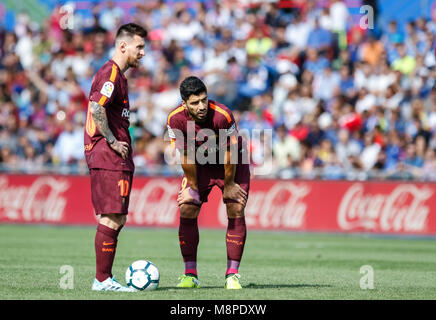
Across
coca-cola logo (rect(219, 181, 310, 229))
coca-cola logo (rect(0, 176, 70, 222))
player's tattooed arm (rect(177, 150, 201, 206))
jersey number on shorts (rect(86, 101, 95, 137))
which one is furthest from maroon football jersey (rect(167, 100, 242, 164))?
coca-cola logo (rect(0, 176, 70, 222))

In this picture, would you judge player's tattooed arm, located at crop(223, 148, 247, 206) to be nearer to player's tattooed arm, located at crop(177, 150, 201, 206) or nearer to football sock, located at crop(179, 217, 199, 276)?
player's tattooed arm, located at crop(177, 150, 201, 206)

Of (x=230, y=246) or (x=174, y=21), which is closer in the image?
(x=230, y=246)

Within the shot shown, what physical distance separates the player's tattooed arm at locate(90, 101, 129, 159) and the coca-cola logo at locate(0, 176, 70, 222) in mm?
13237

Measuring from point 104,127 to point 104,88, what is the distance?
0.40 meters

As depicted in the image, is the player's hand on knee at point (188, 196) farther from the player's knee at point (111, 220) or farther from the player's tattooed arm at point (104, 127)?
the player's tattooed arm at point (104, 127)

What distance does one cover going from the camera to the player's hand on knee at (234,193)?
931 centimetres

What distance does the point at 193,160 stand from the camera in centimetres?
930

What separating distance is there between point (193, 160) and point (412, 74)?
13588 millimetres

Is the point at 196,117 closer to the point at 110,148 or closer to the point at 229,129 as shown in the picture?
the point at 229,129

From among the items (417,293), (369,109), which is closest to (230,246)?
(417,293)

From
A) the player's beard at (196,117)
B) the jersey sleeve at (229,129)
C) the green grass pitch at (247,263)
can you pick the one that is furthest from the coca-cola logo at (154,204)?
the player's beard at (196,117)

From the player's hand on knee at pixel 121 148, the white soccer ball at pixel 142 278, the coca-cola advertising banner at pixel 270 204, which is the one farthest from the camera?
the coca-cola advertising banner at pixel 270 204

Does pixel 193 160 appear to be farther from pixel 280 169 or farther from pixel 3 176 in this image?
pixel 3 176

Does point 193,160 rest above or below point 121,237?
above
